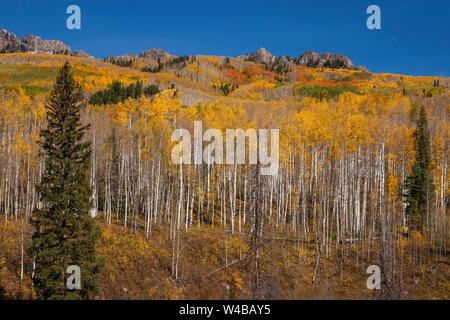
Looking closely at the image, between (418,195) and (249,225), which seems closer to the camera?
(249,225)

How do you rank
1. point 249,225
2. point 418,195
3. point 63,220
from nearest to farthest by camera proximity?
point 249,225
point 63,220
point 418,195

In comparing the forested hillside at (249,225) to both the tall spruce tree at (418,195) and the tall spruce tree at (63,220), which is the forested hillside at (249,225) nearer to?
the tall spruce tree at (418,195)

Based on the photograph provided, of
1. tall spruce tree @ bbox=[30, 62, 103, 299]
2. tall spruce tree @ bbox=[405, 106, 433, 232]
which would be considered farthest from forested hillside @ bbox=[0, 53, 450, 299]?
tall spruce tree @ bbox=[30, 62, 103, 299]

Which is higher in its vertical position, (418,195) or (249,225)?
(249,225)

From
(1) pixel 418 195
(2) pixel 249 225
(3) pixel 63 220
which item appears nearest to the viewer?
(2) pixel 249 225

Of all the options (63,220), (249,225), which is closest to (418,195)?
(249,225)

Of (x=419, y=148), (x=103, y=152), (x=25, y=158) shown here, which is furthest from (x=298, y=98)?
(x=25, y=158)

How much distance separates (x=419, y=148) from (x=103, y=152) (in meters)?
37.1

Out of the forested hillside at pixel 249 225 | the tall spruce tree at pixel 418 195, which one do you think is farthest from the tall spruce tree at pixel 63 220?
the tall spruce tree at pixel 418 195

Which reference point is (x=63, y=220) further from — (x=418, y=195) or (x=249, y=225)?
(x=418, y=195)

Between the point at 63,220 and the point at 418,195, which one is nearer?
the point at 63,220

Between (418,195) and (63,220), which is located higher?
(63,220)

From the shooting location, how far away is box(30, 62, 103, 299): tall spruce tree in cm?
1441

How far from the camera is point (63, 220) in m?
14.8
